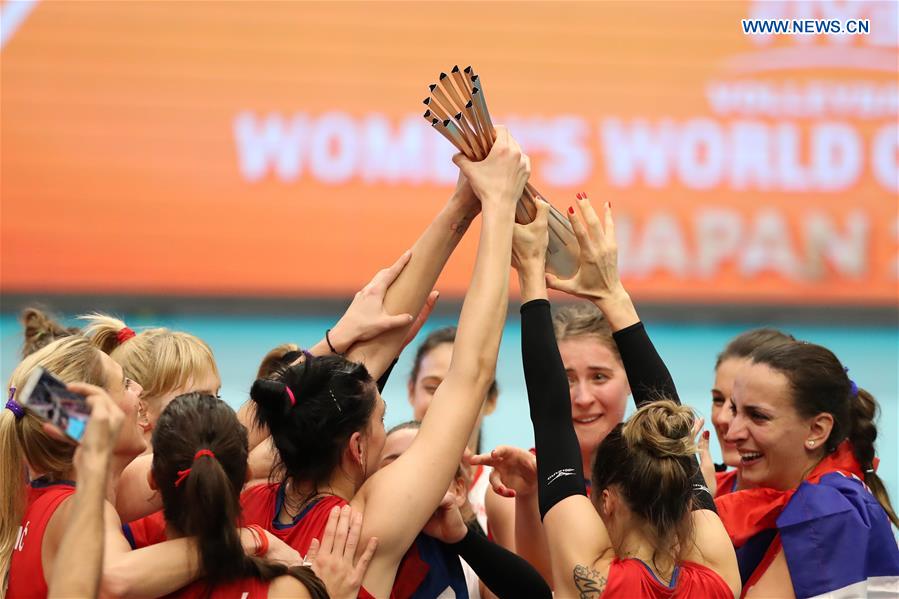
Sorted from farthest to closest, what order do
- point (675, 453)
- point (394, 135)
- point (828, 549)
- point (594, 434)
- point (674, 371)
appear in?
1. point (394, 135)
2. point (674, 371)
3. point (594, 434)
4. point (828, 549)
5. point (675, 453)

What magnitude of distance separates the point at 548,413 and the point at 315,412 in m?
0.39

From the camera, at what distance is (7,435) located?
1862 mm

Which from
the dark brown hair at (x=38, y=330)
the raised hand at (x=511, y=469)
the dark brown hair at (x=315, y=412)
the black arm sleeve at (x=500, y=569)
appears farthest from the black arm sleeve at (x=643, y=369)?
the dark brown hair at (x=38, y=330)

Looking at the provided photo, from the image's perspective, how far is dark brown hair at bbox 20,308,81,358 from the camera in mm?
2723

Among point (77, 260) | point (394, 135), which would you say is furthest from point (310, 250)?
point (77, 260)

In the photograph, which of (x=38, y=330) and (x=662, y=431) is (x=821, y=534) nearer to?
(x=662, y=431)

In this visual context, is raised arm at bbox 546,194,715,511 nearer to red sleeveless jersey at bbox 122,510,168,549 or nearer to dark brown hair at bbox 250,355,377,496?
dark brown hair at bbox 250,355,377,496

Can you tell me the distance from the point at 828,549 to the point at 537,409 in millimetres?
613

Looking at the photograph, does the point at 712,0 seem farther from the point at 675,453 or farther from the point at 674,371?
the point at 675,453

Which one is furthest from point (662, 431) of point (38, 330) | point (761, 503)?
point (38, 330)

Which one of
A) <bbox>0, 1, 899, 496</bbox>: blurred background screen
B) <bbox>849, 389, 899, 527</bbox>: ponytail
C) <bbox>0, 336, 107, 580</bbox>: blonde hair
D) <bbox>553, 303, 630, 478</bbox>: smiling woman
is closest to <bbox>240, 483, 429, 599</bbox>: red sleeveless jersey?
<bbox>0, 336, 107, 580</bbox>: blonde hair

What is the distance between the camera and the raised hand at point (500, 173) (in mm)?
2000

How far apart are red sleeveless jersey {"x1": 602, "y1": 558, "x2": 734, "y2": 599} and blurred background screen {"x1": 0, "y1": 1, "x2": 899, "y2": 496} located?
559 centimetres

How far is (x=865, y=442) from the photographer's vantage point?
2.26 metres
